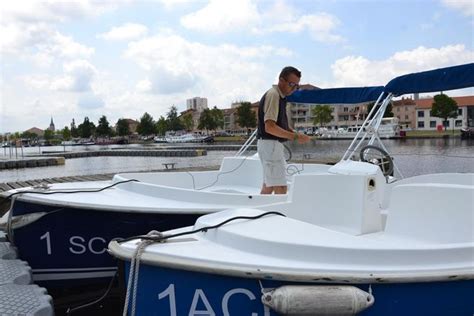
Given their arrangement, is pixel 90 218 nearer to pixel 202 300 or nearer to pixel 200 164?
pixel 202 300

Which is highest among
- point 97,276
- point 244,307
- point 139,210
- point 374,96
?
point 374,96

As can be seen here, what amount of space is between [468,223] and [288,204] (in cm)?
158

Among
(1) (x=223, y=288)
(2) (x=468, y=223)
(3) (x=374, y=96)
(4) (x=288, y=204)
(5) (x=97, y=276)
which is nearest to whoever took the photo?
(1) (x=223, y=288)

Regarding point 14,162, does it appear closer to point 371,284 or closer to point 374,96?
point 374,96

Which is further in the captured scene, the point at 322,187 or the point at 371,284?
the point at 322,187

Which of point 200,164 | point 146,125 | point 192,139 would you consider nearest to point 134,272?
point 200,164

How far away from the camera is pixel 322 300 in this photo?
2527 millimetres

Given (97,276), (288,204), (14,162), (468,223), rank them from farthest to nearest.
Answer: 1. (14,162)
2. (97,276)
3. (288,204)
4. (468,223)

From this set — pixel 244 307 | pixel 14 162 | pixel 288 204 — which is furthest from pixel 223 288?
pixel 14 162

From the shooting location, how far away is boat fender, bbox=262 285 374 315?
2.53 m

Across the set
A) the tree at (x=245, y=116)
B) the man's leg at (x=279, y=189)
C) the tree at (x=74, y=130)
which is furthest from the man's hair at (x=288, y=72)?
the tree at (x=74, y=130)

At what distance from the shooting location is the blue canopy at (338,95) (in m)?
6.73

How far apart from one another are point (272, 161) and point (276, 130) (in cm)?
43

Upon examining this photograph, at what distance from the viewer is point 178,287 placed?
286 cm
